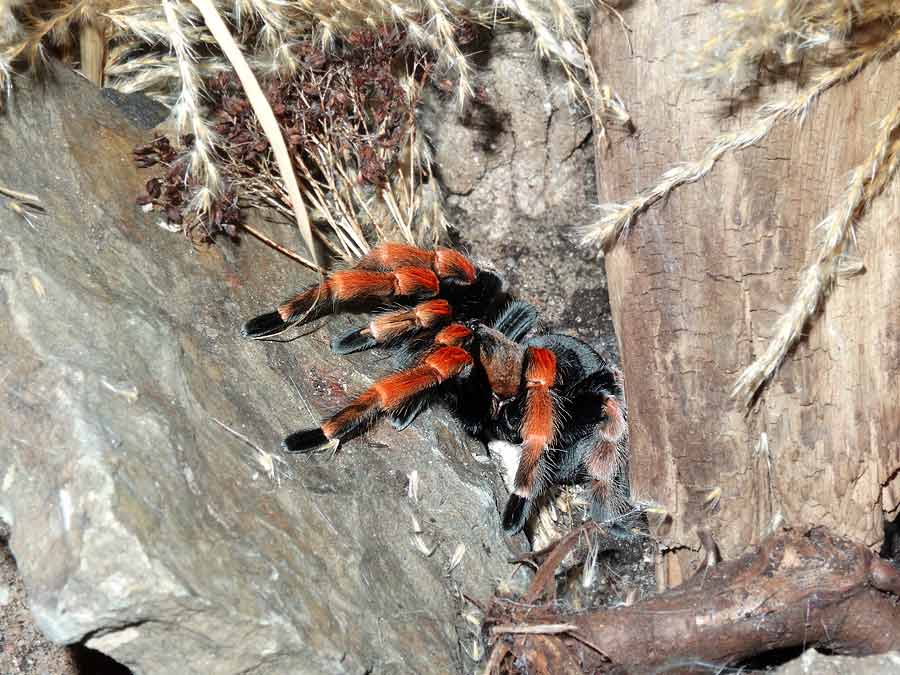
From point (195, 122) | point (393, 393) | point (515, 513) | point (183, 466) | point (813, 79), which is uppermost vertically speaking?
point (813, 79)

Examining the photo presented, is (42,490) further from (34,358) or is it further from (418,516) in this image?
(418,516)

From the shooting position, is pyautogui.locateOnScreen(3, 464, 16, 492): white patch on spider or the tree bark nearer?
pyautogui.locateOnScreen(3, 464, 16, 492): white patch on spider

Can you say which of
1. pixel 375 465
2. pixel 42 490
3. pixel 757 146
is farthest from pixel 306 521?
pixel 757 146

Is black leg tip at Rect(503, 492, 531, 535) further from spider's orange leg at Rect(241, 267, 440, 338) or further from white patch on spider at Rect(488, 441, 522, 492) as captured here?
spider's orange leg at Rect(241, 267, 440, 338)

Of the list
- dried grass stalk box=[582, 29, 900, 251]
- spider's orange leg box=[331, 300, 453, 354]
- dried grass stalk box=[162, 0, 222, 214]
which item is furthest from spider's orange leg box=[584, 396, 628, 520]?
dried grass stalk box=[162, 0, 222, 214]

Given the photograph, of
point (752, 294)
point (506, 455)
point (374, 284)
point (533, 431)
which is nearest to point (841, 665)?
point (752, 294)

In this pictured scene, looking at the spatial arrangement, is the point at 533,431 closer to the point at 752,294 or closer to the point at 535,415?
the point at 535,415

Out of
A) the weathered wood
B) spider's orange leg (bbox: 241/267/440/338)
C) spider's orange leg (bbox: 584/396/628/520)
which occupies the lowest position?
spider's orange leg (bbox: 584/396/628/520)
